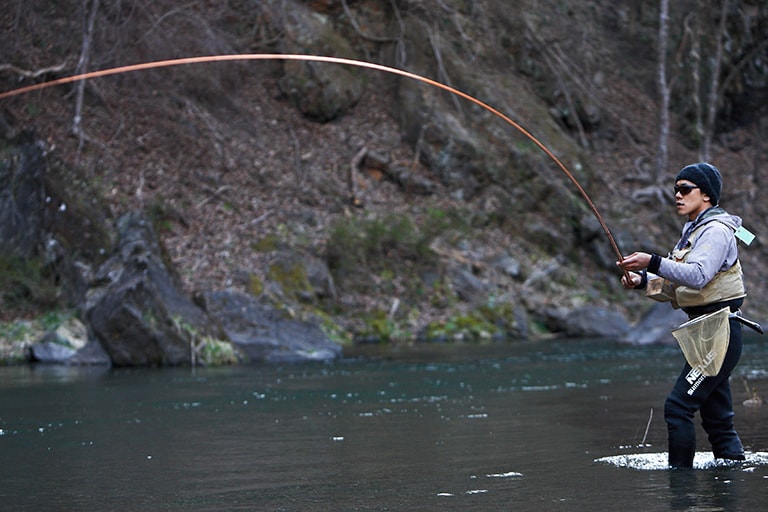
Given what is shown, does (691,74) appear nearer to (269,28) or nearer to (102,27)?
(269,28)

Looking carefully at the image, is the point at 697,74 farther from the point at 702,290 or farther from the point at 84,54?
the point at 702,290

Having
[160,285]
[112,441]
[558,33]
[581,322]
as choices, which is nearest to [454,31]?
[558,33]

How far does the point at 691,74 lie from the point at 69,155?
21.6m

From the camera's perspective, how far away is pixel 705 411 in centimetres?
611

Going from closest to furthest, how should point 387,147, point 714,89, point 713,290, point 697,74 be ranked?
point 713,290 → point 387,147 → point 714,89 → point 697,74

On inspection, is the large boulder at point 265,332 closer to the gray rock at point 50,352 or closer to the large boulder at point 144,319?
the large boulder at point 144,319

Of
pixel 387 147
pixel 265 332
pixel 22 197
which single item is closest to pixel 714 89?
pixel 387 147

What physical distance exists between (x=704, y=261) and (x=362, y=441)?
9.69 feet

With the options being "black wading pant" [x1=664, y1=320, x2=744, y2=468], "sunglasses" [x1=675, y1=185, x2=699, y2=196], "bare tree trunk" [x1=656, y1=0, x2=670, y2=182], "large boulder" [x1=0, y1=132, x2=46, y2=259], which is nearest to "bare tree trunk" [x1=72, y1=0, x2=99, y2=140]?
"large boulder" [x1=0, y1=132, x2=46, y2=259]

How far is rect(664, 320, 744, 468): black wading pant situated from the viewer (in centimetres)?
592

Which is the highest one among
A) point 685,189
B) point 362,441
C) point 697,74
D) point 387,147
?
point 697,74

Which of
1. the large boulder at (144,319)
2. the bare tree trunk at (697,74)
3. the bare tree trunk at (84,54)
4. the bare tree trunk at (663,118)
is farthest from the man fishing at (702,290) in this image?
the bare tree trunk at (697,74)

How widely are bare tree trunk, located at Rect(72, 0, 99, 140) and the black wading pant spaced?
17.8m

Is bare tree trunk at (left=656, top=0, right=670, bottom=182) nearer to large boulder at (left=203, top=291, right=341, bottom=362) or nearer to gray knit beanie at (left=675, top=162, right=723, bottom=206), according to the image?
large boulder at (left=203, top=291, right=341, bottom=362)
